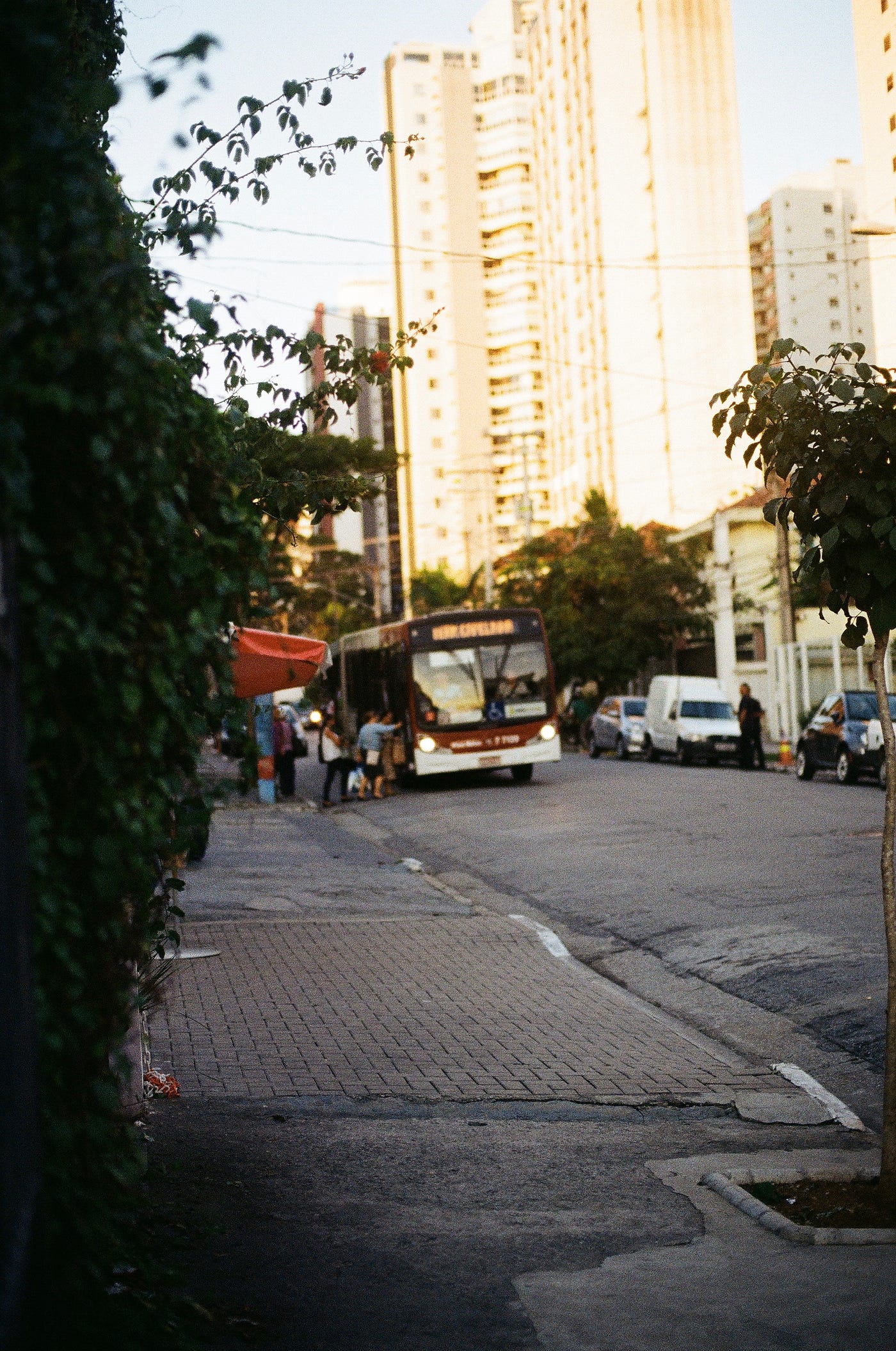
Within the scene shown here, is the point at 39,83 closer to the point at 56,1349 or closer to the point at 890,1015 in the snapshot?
the point at 56,1349

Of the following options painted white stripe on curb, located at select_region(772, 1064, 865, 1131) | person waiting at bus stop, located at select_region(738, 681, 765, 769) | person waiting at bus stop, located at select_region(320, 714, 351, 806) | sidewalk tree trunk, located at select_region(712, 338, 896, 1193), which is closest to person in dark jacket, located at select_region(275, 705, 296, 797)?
person waiting at bus stop, located at select_region(320, 714, 351, 806)

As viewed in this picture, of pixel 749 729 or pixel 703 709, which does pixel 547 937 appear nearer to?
pixel 749 729

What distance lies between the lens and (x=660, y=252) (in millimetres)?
83188

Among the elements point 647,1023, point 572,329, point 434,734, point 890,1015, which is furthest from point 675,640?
point 890,1015

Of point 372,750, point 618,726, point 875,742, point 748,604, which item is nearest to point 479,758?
point 372,750

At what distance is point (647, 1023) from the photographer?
9680 millimetres

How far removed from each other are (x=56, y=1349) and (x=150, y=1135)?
135 inches

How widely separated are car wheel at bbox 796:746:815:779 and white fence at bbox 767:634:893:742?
24.1 ft

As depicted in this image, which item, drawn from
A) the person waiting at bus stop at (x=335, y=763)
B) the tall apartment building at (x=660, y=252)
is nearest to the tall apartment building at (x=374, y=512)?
the tall apartment building at (x=660, y=252)

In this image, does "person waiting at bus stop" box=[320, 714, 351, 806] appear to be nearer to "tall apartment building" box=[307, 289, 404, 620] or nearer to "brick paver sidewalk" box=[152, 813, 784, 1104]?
"brick paver sidewalk" box=[152, 813, 784, 1104]

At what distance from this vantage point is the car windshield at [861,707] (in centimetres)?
2755

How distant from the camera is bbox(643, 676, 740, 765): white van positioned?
37344mm

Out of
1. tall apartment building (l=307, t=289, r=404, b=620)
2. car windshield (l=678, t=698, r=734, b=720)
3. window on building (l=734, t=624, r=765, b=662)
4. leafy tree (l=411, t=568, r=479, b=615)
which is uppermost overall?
tall apartment building (l=307, t=289, r=404, b=620)

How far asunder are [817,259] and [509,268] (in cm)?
2340
